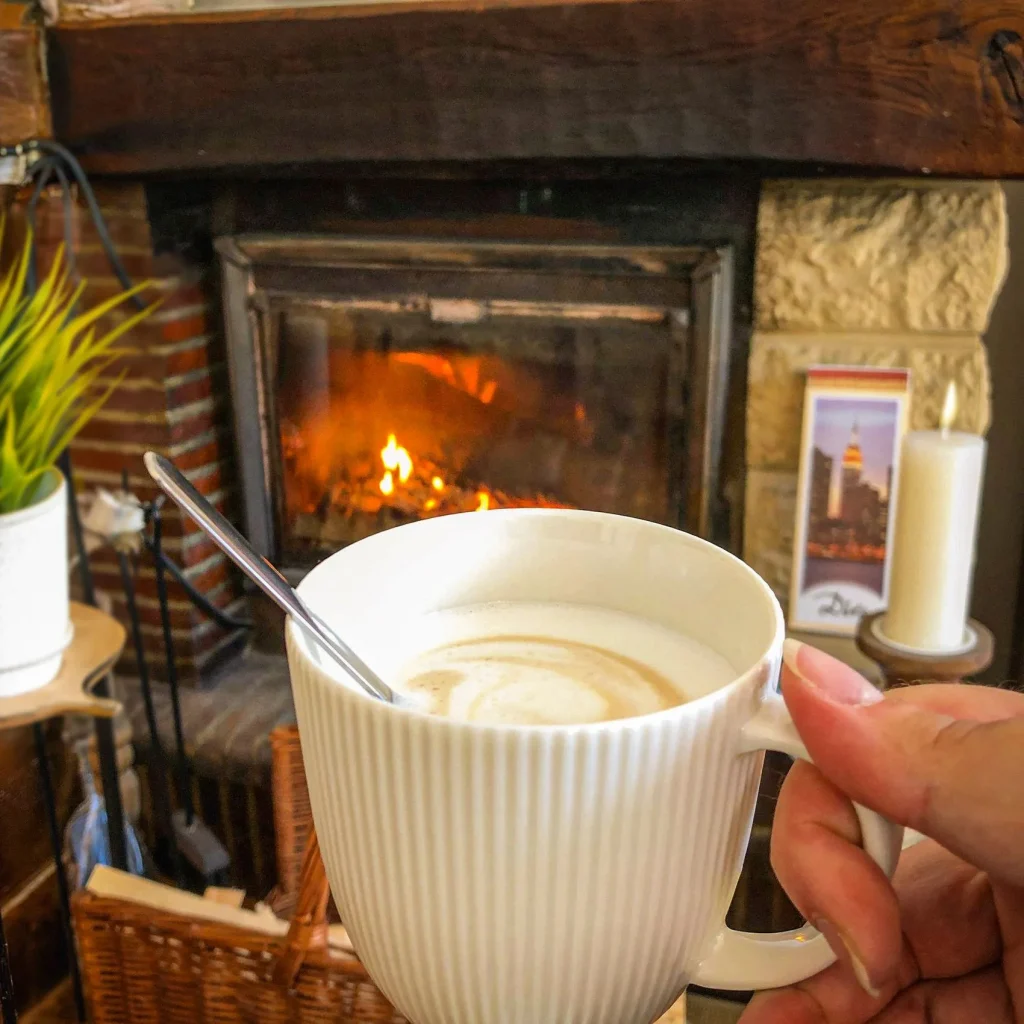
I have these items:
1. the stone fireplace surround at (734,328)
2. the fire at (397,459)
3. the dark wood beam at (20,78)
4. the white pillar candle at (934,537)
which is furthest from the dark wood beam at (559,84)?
the fire at (397,459)

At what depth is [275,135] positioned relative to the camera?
3.78 ft

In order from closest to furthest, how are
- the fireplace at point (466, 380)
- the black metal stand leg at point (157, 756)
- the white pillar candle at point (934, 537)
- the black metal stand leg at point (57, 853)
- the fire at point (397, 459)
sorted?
the black metal stand leg at point (57, 853) < the white pillar candle at point (934, 537) < the black metal stand leg at point (157, 756) < the fireplace at point (466, 380) < the fire at point (397, 459)

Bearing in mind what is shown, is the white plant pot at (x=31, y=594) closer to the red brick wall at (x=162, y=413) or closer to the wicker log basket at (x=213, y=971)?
the wicker log basket at (x=213, y=971)

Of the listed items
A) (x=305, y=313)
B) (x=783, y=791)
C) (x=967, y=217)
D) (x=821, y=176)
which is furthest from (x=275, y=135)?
(x=783, y=791)

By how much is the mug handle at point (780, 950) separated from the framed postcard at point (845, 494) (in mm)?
887

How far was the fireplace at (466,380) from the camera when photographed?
4.09 feet

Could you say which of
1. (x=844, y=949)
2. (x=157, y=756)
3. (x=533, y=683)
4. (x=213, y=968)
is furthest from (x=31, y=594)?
(x=844, y=949)

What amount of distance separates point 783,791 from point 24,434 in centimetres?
71

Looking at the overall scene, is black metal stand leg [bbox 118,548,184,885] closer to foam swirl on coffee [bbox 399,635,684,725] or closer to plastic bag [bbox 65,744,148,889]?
plastic bag [bbox 65,744,148,889]


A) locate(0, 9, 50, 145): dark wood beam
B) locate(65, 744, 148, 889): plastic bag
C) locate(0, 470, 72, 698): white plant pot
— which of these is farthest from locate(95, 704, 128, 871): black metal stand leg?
locate(0, 9, 50, 145): dark wood beam

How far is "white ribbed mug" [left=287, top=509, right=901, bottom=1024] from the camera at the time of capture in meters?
0.31

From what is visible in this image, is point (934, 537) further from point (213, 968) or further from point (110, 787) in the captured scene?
point (110, 787)

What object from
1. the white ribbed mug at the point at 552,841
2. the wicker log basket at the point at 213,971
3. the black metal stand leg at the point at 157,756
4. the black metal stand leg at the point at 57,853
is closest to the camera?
the white ribbed mug at the point at 552,841

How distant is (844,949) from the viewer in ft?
1.23
